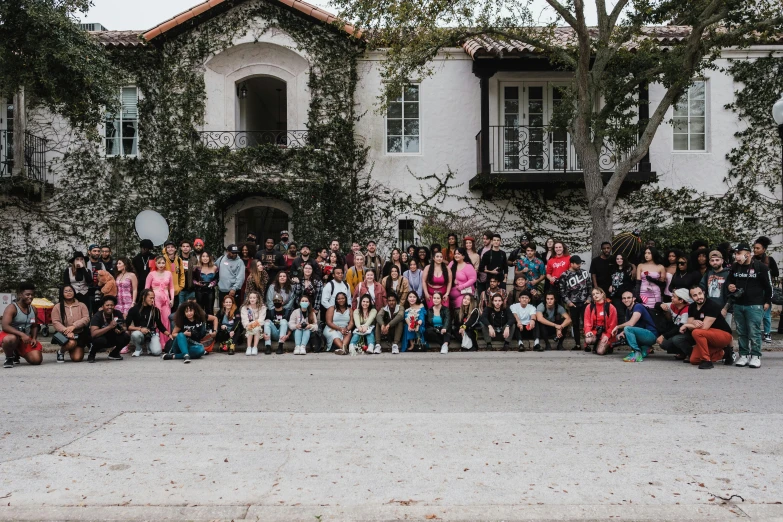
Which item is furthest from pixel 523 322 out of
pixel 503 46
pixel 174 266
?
pixel 503 46

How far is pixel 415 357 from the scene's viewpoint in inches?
448

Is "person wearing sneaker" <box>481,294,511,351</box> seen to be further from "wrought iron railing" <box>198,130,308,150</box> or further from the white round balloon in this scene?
the white round balloon

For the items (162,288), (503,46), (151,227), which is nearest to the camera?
(162,288)

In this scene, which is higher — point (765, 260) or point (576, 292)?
point (765, 260)

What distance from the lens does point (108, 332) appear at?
36.9 ft

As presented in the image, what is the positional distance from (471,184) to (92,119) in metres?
9.14

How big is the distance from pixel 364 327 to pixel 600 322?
161 inches

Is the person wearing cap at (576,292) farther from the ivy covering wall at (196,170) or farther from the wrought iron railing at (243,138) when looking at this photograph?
the wrought iron railing at (243,138)

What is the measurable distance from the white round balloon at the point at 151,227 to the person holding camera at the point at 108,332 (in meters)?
3.56

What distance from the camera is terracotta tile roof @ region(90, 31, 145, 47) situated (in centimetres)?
1727

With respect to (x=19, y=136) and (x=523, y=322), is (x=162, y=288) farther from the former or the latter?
(x=19, y=136)

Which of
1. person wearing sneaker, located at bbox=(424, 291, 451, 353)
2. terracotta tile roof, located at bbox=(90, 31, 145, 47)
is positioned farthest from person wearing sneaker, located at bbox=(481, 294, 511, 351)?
terracotta tile roof, located at bbox=(90, 31, 145, 47)

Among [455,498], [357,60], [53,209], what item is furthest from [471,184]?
Result: [455,498]

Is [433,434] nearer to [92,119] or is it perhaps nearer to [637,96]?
[92,119]
